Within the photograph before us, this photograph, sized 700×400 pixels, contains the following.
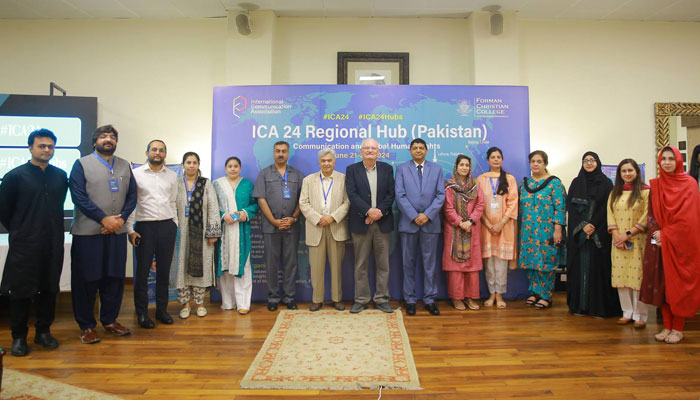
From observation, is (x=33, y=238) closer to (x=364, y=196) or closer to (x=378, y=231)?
(x=364, y=196)

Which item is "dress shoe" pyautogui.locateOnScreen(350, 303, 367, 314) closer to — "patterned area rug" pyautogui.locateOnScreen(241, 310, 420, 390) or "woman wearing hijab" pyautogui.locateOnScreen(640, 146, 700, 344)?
"patterned area rug" pyautogui.locateOnScreen(241, 310, 420, 390)

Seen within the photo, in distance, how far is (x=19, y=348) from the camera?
9.43ft

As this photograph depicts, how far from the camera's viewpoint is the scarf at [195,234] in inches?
151

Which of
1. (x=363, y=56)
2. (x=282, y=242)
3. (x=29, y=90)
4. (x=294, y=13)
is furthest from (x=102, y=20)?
(x=282, y=242)

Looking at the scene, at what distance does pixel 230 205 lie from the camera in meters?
4.03

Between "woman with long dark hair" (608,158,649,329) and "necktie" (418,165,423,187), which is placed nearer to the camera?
"woman with long dark hair" (608,158,649,329)

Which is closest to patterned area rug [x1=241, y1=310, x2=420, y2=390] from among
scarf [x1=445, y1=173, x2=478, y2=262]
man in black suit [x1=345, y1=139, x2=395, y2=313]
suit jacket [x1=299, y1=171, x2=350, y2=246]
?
man in black suit [x1=345, y1=139, x2=395, y2=313]

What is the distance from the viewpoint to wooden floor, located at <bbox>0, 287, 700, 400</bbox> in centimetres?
236

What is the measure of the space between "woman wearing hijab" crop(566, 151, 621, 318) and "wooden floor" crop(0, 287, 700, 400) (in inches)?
7.7

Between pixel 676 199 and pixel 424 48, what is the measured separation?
137 inches

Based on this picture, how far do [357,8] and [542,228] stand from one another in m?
3.52

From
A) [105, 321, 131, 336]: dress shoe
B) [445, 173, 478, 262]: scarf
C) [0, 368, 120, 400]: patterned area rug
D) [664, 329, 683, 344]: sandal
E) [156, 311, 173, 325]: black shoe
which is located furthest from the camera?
[445, 173, 478, 262]: scarf

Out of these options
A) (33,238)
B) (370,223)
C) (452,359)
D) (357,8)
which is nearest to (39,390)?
(33,238)

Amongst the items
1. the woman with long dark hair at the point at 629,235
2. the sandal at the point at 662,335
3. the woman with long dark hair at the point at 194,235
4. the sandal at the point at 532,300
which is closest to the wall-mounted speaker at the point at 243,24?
the woman with long dark hair at the point at 194,235
